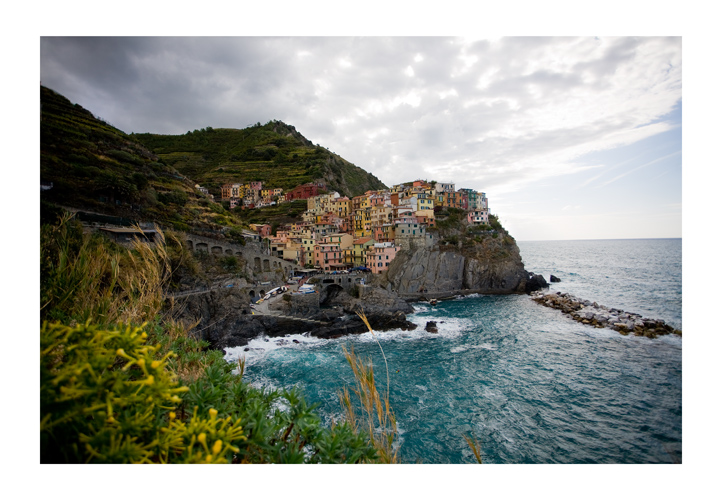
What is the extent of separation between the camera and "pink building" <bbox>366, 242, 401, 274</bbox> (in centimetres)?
2700

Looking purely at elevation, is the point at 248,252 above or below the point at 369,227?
below

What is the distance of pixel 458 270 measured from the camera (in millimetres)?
27781

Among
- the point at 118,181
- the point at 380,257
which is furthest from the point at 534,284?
the point at 118,181

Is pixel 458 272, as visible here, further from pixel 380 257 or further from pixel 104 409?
pixel 104 409

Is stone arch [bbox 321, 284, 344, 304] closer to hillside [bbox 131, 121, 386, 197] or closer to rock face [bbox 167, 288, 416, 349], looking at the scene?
rock face [bbox 167, 288, 416, 349]

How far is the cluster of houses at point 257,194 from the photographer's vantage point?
43.4 meters

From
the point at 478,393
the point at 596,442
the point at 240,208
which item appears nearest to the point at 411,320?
the point at 478,393

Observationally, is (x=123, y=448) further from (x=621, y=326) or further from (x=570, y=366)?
(x=621, y=326)

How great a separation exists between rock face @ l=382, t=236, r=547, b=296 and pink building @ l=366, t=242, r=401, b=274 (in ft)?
2.41

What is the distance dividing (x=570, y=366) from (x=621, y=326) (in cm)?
393

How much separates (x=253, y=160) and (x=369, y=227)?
35.2 meters

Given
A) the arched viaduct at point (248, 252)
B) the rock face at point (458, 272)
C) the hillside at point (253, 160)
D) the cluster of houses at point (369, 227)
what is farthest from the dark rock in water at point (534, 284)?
the hillside at point (253, 160)

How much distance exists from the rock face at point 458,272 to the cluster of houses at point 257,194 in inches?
904

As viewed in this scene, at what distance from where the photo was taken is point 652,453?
8.50ft
